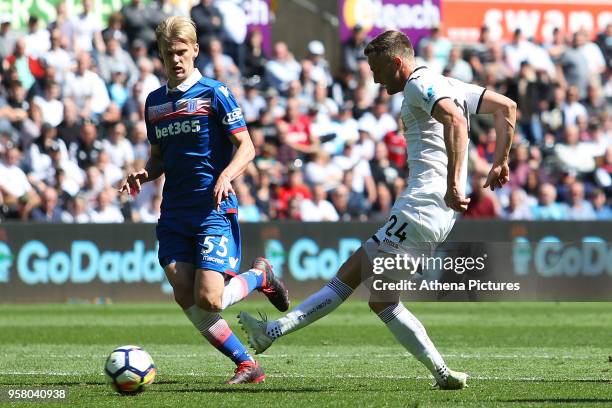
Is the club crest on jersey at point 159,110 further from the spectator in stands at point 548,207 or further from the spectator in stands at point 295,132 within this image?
the spectator in stands at point 548,207

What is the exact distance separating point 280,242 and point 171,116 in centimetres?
1004

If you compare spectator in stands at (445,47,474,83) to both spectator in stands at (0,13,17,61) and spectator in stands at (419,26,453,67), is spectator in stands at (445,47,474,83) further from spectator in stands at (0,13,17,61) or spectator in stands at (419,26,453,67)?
spectator in stands at (0,13,17,61)

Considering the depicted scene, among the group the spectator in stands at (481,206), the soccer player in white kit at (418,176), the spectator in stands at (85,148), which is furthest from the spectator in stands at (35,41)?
the soccer player in white kit at (418,176)

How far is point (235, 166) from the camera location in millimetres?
8078

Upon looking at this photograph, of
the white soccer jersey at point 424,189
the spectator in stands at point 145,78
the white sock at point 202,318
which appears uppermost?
the spectator in stands at point 145,78

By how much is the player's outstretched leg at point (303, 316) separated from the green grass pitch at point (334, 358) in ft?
1.22

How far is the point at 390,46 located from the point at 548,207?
12814 mm

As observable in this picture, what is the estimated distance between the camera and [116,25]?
21094 mm

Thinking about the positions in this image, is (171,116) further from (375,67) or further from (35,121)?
(35,121)

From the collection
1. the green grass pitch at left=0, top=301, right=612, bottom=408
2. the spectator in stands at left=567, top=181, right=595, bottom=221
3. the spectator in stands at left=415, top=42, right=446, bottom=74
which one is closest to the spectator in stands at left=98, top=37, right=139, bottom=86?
the green grass pitch at left=0, top=301, right=612, bottom=408

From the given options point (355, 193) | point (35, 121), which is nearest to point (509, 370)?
point (355, 193)

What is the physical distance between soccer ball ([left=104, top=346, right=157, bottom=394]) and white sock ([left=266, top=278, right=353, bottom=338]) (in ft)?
2.75

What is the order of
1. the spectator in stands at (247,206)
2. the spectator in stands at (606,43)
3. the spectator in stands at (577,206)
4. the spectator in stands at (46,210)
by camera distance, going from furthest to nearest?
the spectator in stands at (606,43) → the spectator in stands at (577,206) → the spectator in stands at (247,206) → the spectator in stands at (46,210)

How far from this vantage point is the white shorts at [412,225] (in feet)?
25.8
